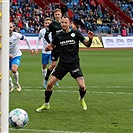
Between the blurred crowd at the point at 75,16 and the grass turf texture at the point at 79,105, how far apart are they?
2318 cm

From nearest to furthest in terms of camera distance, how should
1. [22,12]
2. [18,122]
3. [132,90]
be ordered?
[18,122] → [132,90] → [22,12]

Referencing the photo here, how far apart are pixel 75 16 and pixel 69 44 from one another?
3579 cm

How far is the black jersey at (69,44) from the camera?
11.4 metres

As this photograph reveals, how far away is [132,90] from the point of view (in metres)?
15.2

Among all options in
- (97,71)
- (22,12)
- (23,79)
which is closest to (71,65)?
(23,79)

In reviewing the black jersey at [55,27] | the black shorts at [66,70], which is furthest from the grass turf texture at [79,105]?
the black jersey at [55,27]

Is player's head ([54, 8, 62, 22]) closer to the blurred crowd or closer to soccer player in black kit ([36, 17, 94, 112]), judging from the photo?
soccer player in black kit ([36, 17, 94, 112])

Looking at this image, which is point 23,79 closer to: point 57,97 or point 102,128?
point 57,97

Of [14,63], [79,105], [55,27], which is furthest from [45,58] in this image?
[79,105]

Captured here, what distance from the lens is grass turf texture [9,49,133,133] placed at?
9.16m

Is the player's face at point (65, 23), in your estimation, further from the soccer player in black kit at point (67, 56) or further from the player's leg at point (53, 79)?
the player's leg at point (53, 79)

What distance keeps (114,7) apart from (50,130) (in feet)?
150

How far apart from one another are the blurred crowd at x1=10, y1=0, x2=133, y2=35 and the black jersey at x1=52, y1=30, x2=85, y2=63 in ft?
99.0

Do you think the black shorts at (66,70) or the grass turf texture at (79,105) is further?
the black shorts at (66,70)
